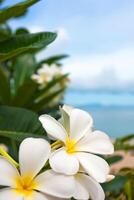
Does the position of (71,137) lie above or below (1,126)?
above

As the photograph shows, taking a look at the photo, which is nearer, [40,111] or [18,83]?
[40,111]

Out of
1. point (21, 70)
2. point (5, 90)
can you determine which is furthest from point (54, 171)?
point (21, 70)

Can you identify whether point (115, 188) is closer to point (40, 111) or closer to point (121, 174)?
point (121, 174)

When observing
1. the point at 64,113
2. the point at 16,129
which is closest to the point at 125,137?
the point at 16,129

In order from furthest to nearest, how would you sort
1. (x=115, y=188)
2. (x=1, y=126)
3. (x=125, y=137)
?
(x=125, y=137) < (x=115, y=188) < (x=1, y=126)

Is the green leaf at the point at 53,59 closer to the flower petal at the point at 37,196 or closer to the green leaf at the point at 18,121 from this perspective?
the green leaf at the point at 18,121

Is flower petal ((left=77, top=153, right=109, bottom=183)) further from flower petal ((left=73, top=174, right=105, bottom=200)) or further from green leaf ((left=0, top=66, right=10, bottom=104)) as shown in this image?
green leaf ((left=0, top=66, right=10, bottom=104))

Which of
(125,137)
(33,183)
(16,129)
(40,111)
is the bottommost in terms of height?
(40,111)

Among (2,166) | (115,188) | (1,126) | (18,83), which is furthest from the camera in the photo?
(18,83)
